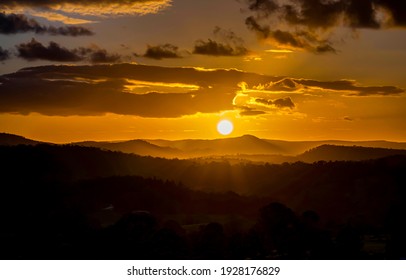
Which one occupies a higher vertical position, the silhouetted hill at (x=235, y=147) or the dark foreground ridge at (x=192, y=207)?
the silhouetted hill at (x=235, y=147)

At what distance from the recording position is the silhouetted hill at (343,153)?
12175 cm

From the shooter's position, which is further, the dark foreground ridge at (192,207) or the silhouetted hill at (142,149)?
the silhouetted hill at (142,149)

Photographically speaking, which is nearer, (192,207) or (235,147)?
(192,207)

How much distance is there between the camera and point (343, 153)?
144 m

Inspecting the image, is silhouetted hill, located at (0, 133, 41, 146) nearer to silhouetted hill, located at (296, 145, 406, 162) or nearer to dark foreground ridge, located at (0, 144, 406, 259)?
dark foreground ridge, located at (0, 144, 406, 259)

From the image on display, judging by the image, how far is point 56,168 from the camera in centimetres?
12519

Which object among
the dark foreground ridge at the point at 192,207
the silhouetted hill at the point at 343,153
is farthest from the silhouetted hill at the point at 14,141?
the silhouetted hill at the point at 343,153

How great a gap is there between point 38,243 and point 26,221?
16.1m

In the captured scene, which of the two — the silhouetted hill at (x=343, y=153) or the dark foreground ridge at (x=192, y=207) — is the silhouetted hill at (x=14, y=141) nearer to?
the dark foreground ridge at (x=192, y=207)

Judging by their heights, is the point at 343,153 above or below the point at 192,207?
above

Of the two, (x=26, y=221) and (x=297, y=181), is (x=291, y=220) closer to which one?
(x=26, y=221)
